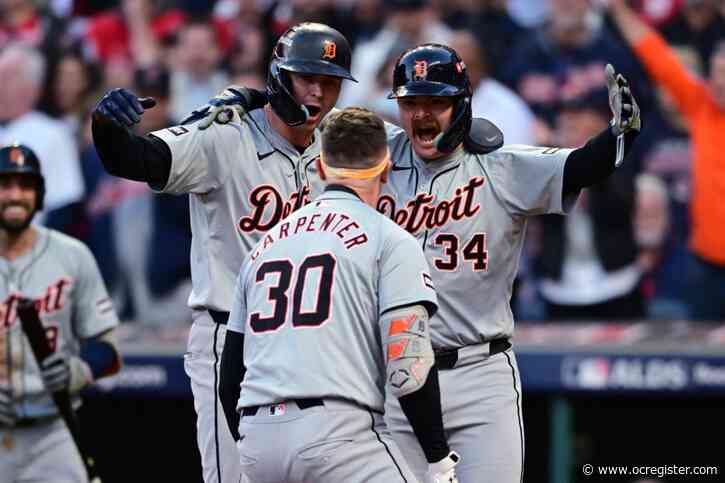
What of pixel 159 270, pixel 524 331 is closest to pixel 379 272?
pixel 524 331

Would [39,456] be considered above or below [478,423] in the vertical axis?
below

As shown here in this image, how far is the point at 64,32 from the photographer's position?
9797 mm

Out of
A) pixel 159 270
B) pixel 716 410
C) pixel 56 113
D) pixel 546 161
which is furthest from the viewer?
pixel 56 113

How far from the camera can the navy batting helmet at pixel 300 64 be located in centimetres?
451

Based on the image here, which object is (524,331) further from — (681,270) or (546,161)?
(546,161)

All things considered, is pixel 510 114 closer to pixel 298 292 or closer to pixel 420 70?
pixel 420 70

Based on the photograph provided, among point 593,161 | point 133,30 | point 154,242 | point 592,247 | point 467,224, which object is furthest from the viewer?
point 133,30

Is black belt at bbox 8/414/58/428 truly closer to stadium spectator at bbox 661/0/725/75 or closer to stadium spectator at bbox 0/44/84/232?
stadium spectator at bbox 0/44/84/232

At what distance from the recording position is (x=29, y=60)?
9.84 meters

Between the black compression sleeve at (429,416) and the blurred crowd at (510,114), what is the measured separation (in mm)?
4132

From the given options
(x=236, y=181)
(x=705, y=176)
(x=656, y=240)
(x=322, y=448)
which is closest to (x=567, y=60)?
(x=705, y=176)

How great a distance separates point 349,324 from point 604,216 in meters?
4.32

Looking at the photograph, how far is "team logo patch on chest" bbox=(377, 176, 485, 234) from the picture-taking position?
4660 mm

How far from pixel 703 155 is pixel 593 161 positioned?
3.35 m
